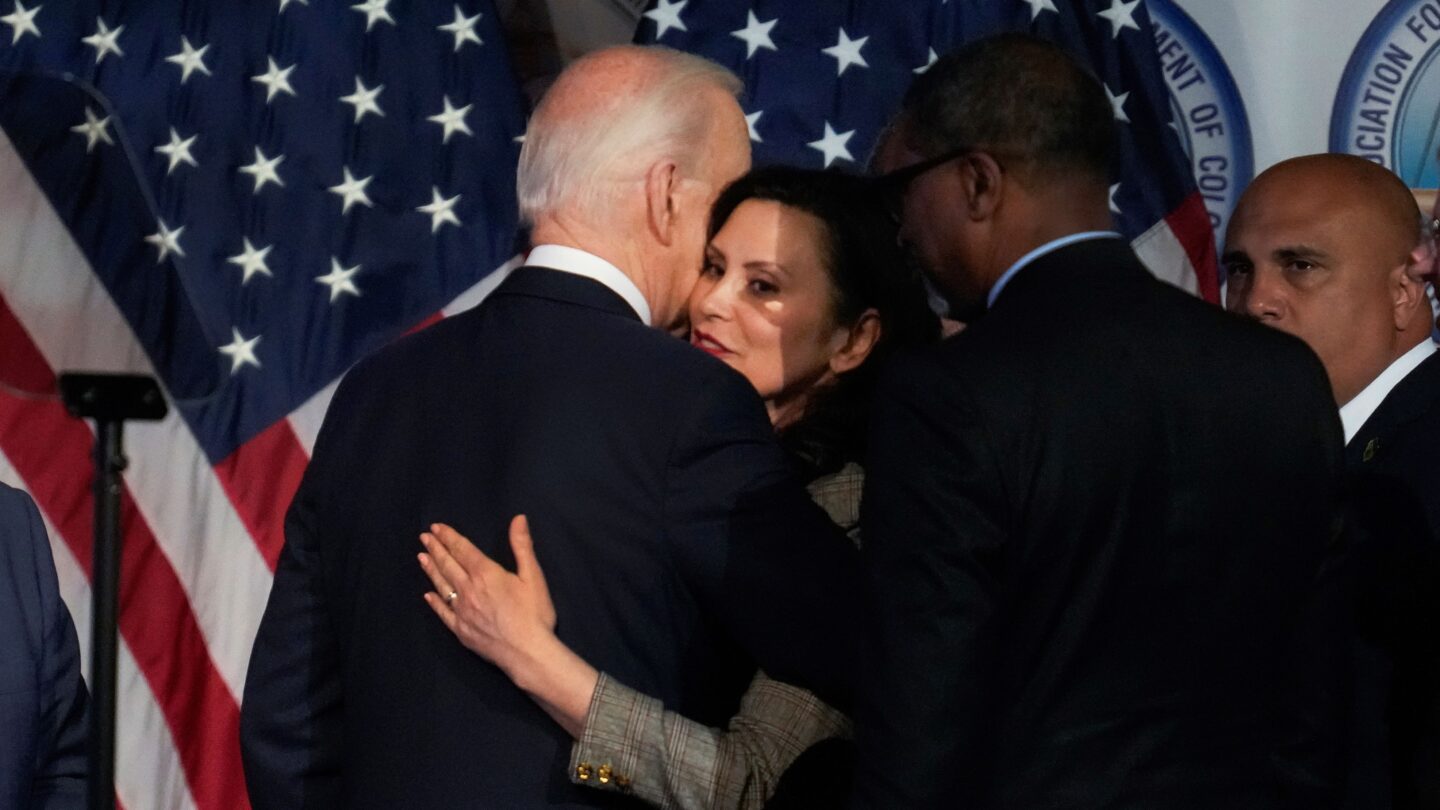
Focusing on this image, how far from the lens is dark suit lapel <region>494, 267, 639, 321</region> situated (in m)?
1.88

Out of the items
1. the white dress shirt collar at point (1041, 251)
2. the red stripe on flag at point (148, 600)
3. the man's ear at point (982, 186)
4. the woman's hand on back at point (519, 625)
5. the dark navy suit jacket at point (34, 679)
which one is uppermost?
the man's ear at point (982, 186)

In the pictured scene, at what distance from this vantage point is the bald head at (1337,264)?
2.77m

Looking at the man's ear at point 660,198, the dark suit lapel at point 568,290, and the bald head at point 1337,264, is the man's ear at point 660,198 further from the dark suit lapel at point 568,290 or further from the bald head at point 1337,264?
the bald head at point 1337,264

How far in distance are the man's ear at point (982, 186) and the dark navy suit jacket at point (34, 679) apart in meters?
1.37

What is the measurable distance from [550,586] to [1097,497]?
0.60 meters

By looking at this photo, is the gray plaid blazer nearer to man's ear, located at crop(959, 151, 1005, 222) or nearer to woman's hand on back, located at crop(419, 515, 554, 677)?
woman's hand on back, located at crop(419, 515, 554, 677)

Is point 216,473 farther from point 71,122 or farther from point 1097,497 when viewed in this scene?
point 1097,497

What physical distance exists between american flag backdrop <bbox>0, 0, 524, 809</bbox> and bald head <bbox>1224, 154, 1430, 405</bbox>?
1.61 metres

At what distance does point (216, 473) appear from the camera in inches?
139

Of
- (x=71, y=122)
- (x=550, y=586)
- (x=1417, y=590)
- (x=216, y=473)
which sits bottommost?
(x=216, y=473)

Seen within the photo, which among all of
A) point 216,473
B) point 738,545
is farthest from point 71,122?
point 216,473

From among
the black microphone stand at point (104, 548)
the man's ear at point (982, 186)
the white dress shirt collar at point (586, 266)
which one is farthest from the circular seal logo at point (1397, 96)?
the black microphone stand at point (104, 548)

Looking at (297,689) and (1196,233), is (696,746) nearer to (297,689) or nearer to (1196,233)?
(297,689)

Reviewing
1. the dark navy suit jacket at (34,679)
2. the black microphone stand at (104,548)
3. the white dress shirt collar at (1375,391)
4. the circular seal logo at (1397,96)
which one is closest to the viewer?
the black microphone stand at (104,548)
